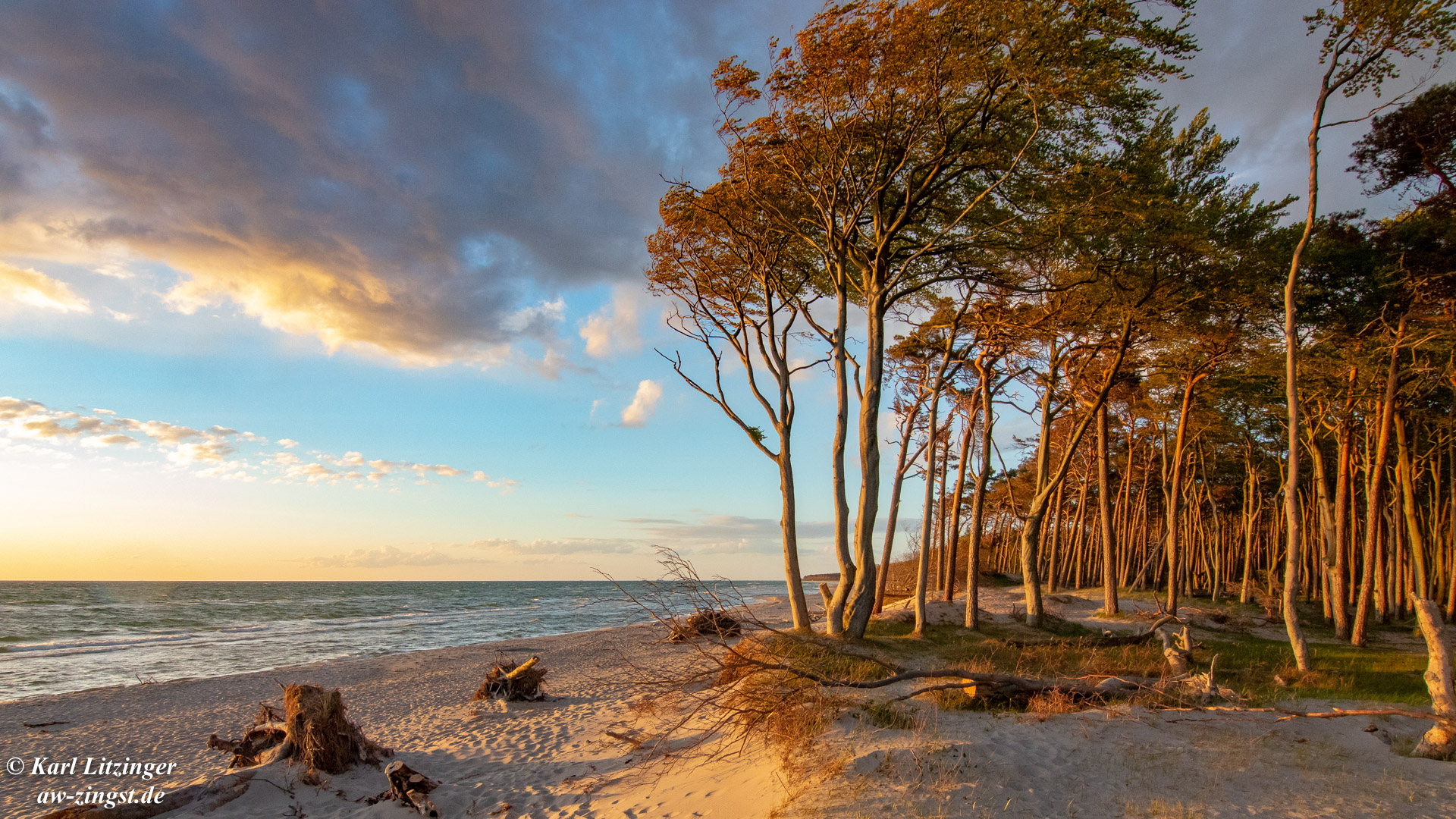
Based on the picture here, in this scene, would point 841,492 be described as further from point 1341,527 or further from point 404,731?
point 1341,527

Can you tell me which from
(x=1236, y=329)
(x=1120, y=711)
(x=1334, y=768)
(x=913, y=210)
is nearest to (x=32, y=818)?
(x=1120, y=711)

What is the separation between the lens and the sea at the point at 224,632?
1750cm

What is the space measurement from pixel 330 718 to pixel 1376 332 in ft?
79.9

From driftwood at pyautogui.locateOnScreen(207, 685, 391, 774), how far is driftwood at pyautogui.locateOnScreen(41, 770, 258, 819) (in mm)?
507

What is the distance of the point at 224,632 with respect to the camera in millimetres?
29125

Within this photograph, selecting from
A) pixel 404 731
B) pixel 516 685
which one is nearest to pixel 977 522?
pixel 516 685

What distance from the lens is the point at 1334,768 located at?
21.1 feet

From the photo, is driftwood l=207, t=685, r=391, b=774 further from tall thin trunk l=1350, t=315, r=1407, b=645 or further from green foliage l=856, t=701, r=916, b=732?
tall thin trunk l=1350, t=315, r=1407, b=645

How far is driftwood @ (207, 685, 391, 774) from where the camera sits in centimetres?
817

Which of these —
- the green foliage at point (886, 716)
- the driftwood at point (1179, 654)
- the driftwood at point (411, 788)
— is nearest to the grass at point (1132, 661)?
the driftwood at point (1179, 654)

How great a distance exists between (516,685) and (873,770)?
8.95 metres

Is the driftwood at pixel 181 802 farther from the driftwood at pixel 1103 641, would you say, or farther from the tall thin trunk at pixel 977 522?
the tall thin trunk at pixel 977 522

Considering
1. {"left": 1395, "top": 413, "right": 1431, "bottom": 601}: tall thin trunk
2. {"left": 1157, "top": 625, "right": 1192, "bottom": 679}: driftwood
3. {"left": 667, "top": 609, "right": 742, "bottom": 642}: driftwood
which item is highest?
{"left": 1395, "top": 413, "right": 1431, "bottom": 601}: tall thin trunk

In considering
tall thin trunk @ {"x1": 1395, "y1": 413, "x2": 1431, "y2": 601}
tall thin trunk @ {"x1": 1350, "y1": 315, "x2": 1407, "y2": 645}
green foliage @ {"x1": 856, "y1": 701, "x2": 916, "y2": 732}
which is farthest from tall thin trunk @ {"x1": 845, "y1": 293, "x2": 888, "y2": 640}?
tall thin trunk @ {"x1": 1395, "y1": 413, "x2": 1431, "y2": 601}
